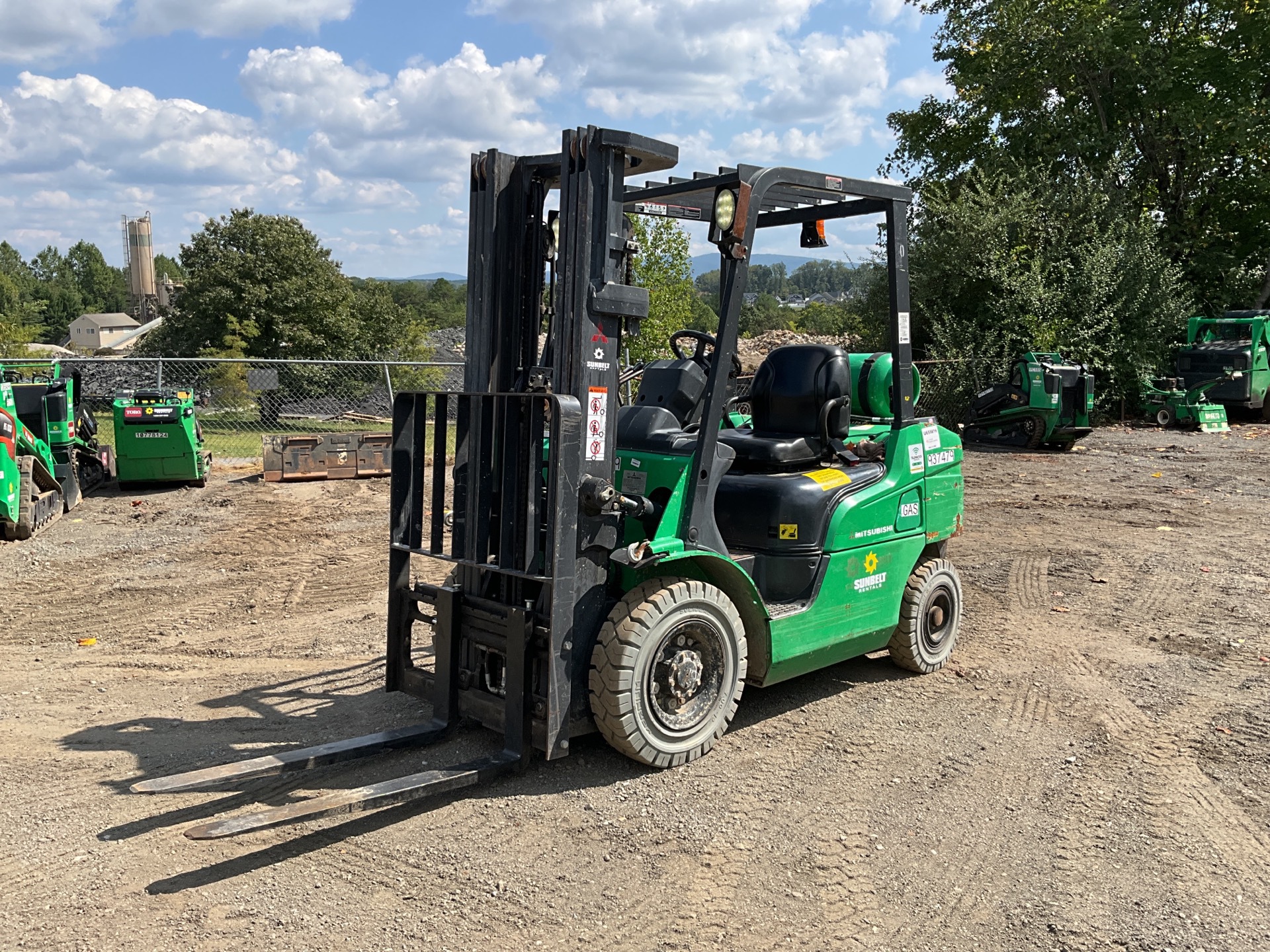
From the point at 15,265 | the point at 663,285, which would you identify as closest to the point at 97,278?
the point at 15,265

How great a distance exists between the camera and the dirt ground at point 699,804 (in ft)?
12.1

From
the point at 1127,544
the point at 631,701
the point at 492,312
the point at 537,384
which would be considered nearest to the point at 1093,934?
the point at 631,701

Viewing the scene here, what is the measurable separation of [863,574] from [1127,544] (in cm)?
598

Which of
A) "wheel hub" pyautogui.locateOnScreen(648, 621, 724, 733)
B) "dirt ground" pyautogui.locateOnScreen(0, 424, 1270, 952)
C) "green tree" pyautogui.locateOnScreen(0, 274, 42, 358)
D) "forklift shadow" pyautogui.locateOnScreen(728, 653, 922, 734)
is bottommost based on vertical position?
"dirt ground" pyautogui.locateOnScreen(0, 424, 1270, 952)

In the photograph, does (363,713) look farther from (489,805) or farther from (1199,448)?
(1199,448)

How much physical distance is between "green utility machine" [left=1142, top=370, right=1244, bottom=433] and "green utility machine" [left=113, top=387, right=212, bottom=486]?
19.0 metres

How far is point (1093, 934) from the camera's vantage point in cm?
365

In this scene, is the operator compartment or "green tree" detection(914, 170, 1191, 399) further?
"green tree" detection(914, 170, 1191, 399)

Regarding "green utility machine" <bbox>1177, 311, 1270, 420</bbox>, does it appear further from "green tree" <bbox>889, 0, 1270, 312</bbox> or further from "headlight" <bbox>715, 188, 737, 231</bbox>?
"headlight" <bbox>715, 188, 737, 231</bbox>

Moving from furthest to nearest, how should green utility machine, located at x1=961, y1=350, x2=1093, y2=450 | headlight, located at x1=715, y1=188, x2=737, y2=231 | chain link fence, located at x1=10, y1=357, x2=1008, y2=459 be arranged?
green utility machine, located at x1=961, y1=350, x2=1093, y2=450 → chain link fence, located at x1=10, y1=357, x2=1008, y2=459 → headlight, located at x1=715, y1=188, x2=737, y2=231

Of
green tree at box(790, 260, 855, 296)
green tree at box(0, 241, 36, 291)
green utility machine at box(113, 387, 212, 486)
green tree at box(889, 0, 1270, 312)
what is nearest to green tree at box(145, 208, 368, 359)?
green tree at box(889, 0, 1270, 312)

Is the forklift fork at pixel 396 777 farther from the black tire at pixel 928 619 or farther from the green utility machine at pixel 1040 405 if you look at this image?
the green utility machine at pixel 1040 405

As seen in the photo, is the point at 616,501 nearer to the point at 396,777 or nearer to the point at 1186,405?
the point at 396,777

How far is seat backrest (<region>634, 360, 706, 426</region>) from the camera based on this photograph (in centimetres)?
588
